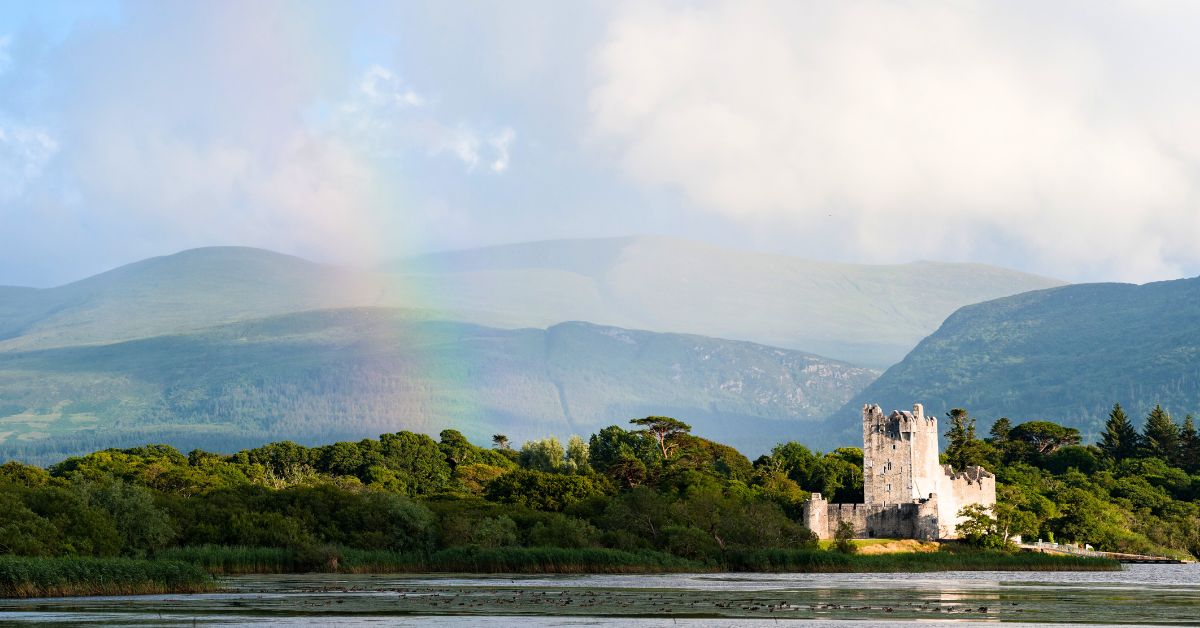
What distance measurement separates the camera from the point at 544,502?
11462cm

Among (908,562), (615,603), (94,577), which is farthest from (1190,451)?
(94,577)

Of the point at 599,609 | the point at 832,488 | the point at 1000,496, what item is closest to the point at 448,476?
the point at 832,488

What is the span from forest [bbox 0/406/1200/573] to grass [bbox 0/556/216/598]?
22.8ft

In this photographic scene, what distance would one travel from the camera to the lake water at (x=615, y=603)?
53.2m

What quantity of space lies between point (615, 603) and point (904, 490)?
250 ft

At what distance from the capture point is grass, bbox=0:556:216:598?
203 feet

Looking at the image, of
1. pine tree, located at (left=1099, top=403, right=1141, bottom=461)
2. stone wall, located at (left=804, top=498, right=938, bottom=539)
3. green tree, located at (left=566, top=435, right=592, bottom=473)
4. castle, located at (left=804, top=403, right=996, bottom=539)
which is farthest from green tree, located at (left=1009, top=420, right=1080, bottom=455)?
stone wall, located at (left=804, top=498, right=938, bottom=539)

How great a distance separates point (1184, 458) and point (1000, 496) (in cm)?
4997

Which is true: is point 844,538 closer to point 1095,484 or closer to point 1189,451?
point 1095,484

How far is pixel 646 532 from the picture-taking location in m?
99.7

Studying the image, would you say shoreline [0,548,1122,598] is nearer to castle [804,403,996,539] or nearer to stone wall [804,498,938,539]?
stone wall [804,498,938,539]

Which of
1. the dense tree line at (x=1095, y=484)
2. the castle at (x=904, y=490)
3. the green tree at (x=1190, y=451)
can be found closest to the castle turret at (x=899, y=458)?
the castle at (x=904, y=490)

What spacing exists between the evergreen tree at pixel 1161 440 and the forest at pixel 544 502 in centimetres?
25

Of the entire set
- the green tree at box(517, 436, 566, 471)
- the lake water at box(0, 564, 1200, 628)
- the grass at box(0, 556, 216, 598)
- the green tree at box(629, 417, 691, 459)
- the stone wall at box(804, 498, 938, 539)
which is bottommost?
the lake water at box(0, 564, 1200, 628)
